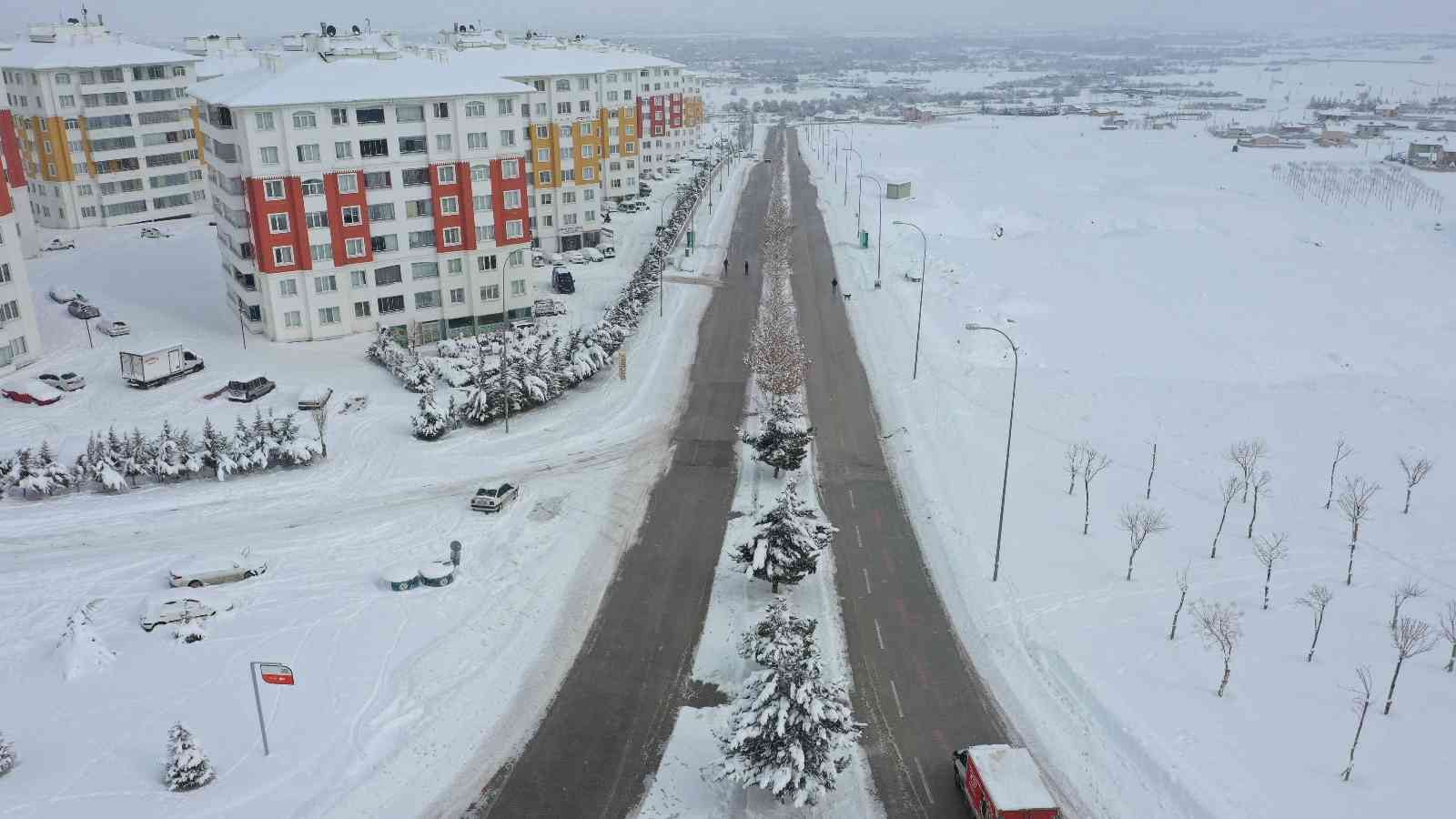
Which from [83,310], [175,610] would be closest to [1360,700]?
[175,610]

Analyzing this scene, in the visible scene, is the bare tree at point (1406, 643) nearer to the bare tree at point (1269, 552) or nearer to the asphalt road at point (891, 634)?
the bare tree at point (1269, 552)

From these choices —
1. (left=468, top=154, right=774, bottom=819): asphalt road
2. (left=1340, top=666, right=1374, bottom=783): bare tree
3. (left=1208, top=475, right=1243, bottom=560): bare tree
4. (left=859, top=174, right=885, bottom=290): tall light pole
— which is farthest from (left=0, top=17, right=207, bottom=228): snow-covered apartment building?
(left=1340, top=666, right=1374, bottom=783): bare tree

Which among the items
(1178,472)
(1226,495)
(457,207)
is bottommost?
(1178,472)

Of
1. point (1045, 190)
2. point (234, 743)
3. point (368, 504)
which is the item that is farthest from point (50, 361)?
point (1045, 190)

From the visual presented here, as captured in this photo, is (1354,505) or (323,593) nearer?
(323,593)

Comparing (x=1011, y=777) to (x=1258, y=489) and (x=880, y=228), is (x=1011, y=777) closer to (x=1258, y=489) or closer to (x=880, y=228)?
(x=1258, y=489)

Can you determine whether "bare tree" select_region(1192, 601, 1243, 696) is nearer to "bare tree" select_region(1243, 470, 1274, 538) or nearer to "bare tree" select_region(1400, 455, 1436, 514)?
"bare tree" select_region(1243, 470, 1274, 538)
